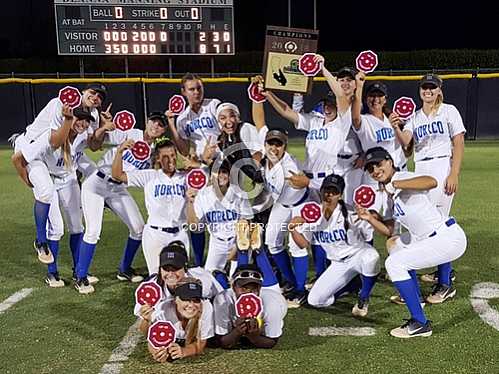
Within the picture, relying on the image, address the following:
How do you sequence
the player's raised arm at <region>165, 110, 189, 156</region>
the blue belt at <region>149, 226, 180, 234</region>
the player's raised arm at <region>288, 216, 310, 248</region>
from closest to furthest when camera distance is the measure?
the player's raised arm at <region>288, 216, 310, 248</region> → the blue belt at <region>149, 226, 180, 234</region> → the player's raised arm at <region>165, 110, 189, 156</region>

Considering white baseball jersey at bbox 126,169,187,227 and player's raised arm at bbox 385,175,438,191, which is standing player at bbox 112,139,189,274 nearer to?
white baseball jersey at bbox 126,169,187,227

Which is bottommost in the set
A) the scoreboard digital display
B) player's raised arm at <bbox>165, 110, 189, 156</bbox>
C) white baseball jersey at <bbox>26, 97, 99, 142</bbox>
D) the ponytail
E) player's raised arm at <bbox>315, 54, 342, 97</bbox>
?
the ponytail

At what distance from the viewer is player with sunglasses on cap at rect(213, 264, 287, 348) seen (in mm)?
3742

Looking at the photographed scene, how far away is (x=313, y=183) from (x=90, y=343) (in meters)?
2.20

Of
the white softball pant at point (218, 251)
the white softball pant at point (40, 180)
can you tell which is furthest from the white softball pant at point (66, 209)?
the white softball pant at point (218, 251)

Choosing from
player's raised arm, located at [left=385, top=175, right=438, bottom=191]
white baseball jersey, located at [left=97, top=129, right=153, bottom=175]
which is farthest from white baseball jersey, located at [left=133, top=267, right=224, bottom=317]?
player's raised arm, located at [left=385, top=175, right=438, bottom=191]

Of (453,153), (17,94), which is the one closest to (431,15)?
(17,94)

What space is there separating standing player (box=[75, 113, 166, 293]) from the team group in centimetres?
1

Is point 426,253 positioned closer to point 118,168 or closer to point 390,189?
point 390,189

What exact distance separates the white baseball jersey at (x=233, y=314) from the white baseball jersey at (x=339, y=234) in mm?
787

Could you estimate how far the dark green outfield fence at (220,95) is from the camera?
14555 millimetres

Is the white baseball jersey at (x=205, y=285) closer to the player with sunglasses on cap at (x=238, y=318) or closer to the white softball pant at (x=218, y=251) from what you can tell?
the player with sunglasses on cap at (x=238, y=318)

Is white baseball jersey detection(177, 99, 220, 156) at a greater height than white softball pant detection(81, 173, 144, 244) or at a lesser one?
Result: greater

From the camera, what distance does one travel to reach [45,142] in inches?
194
